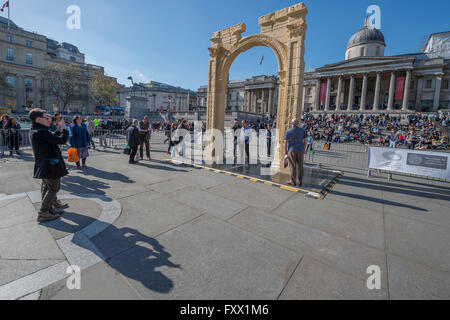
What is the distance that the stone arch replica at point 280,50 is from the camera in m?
7.51

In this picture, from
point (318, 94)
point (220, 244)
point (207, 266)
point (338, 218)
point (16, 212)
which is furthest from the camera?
point (318, 94)

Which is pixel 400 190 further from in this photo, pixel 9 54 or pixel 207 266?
pixel 9 54

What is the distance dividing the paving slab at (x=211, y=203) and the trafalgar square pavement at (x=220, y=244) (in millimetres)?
25

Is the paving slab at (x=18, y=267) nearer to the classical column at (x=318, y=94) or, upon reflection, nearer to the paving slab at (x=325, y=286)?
the paving slab at (x=325, y=286)

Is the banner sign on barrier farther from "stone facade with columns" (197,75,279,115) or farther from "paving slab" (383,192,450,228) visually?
"stone facade with columns" (197,75,279,115)

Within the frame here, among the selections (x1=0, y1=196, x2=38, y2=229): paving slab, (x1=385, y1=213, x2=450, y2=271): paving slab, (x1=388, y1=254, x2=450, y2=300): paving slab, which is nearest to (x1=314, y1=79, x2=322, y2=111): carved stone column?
(x1=385, y1=213, x2=450, y2=271): paving slab

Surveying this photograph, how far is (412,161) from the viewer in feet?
25.9

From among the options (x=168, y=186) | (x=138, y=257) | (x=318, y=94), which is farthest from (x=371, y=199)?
(x=318, y=94)

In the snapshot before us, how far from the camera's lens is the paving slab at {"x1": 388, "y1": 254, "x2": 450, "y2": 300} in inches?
98.5

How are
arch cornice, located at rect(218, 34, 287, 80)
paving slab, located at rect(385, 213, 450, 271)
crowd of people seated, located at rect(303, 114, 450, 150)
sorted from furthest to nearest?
crowd of people seated, located at rect(303, 114, 450, 150), arch cornice, located at rect(218, 34, 287, 80), paving slab, located at rect(385, 213, 450, 271)

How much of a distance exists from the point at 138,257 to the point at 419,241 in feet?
15.3

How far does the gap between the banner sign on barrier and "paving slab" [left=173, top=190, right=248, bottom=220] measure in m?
6.64
